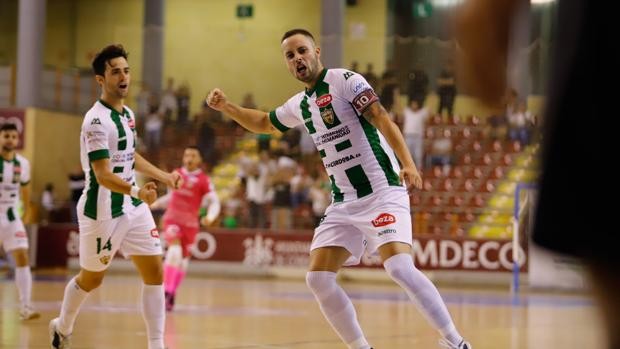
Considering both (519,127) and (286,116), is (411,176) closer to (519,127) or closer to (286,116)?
(286,116)

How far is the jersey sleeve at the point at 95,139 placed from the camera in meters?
7.85

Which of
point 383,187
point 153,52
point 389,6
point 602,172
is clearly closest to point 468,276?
point 153,52

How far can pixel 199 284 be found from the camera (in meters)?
18.9

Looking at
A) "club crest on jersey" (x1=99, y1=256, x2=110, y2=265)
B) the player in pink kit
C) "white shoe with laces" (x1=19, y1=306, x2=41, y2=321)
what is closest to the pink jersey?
the player in pink kit

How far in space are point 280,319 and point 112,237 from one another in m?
4.46

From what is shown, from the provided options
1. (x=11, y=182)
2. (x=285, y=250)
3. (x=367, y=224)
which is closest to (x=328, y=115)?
(x=367, y=224)

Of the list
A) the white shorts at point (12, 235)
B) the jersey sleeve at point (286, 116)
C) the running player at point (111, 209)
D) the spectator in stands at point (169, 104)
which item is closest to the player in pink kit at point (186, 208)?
the white shorts at point (12, 235)

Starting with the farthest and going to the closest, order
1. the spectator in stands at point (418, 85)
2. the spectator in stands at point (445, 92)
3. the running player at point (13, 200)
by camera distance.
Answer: the spectator in stands at point (418, 85)
the spectator in stands at point (445, 92)
the running player at point (13, 200)

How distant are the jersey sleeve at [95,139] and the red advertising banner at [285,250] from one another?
13329 millimetres

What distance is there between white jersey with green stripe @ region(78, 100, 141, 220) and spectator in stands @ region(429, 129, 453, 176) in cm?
1542

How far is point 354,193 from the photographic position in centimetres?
714

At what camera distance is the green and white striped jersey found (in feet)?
40.6

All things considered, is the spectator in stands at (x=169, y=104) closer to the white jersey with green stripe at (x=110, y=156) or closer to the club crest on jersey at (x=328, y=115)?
the white jersey with green stripe at (x=110, y=156)

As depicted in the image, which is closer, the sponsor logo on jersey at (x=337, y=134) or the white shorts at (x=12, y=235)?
the sponsor logo on jersey at (x=337, y=134)
